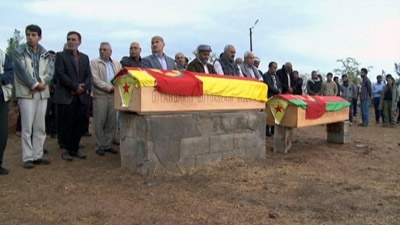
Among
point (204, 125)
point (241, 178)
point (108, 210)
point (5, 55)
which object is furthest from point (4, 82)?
point (241, 178)

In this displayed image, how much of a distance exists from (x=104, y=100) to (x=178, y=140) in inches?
64.1

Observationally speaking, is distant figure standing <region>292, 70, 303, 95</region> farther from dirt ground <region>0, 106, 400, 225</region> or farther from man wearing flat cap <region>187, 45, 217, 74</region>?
man wearing flat cap <region>187, 45, 217, 74</region>

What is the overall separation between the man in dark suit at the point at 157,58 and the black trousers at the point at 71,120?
1.16 metres

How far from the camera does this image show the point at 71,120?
19.1 ft

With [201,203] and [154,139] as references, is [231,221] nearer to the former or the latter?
[201,203]

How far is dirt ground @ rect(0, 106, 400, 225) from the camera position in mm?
3740

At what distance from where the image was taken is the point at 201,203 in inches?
164

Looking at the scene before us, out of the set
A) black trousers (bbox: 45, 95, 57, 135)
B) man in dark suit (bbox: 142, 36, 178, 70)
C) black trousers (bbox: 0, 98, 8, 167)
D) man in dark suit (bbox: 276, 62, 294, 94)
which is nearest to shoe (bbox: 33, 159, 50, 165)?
black trousers (bbox: 0, 98, 8, 167)

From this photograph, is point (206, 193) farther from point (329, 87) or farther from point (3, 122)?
point (329, 87)

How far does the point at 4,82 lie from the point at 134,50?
7.29ft

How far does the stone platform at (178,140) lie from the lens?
4953mm

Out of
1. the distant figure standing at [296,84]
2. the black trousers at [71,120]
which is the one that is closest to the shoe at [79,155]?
the black trousers at [71,120]

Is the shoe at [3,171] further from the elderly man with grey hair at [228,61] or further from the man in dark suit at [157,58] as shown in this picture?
the elderly man with grey hair at [228,61]

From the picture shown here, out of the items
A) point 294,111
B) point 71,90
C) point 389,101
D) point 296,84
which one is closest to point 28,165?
point 71,90
